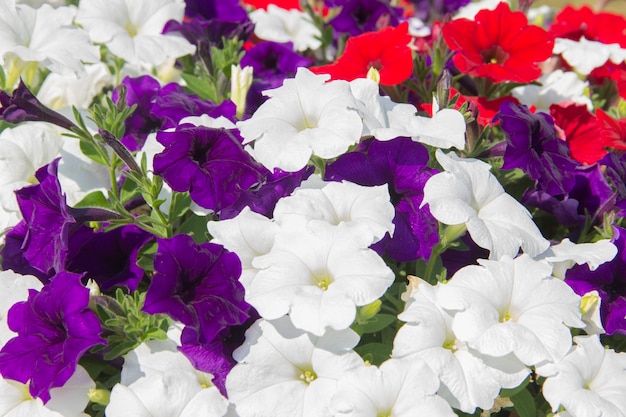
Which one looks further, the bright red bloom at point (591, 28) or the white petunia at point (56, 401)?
the bright red bloom at point (591, 28)

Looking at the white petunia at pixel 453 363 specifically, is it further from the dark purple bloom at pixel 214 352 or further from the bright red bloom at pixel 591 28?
the bright red bloom at pixel 591 28

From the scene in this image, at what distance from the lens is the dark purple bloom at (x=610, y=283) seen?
1.24 metres

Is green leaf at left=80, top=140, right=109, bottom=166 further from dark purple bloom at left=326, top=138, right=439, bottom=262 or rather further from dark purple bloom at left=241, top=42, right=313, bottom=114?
dark purple bloom at left=241, top=42, right=313, bottom=114

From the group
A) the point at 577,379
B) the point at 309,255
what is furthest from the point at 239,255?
the point at 577,379

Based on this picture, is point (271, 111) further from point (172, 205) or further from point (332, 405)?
point (332, 405)

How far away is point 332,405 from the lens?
100 centimetres

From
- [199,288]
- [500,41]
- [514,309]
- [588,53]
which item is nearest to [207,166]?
[199,288]

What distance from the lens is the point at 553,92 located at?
195 centimetres

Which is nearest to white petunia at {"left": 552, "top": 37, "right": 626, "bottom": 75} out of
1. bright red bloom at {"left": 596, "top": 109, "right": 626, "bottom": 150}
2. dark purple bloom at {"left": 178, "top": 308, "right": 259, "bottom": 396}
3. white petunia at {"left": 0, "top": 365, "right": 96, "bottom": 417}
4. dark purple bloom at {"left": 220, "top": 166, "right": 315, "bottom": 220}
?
bright red bloom at {"left": 596, "top": 109, "right": 626, "bottom": 150}

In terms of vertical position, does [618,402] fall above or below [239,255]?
below

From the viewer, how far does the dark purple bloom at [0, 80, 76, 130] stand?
4.36ft

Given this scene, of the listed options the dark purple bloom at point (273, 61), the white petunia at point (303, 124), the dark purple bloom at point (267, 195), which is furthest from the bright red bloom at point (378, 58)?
the dark purple bloom at point (267, 195)

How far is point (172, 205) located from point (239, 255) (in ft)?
0.77

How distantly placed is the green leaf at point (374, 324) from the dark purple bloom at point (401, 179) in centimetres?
10
